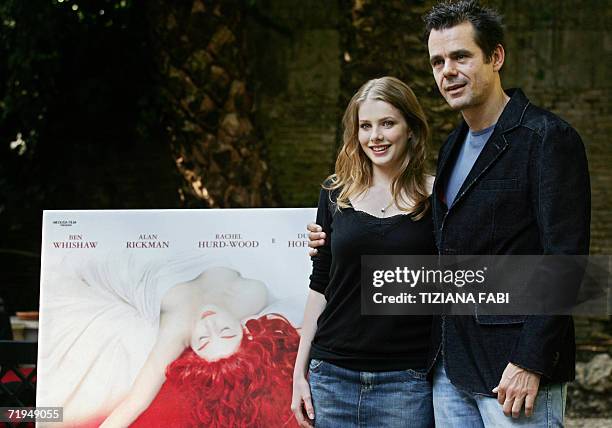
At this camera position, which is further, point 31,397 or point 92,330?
point 31,397

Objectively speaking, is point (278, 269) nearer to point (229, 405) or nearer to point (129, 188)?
point (229, 405)

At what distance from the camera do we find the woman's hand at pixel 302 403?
2578mm

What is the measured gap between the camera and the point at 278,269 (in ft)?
9.78

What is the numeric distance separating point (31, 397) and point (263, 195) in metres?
2.02

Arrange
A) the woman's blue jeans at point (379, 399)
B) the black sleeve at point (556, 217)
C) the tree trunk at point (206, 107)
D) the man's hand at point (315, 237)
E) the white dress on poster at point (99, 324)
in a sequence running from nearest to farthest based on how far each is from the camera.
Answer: the black sleeve at point (556, 217) < the woman's blue jeans at point (379, 399) < the man's hand at point (315, 237) < the white dress on poster at point (99, 324) < the tree trunk at point (206, 107)

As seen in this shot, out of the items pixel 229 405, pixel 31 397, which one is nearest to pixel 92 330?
pixel 229 405

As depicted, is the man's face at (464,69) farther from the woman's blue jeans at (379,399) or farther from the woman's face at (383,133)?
the woman's blue jeans at (379,399)

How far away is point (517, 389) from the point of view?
212 centimetres

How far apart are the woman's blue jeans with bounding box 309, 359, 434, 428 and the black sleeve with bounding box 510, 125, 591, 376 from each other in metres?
0.39

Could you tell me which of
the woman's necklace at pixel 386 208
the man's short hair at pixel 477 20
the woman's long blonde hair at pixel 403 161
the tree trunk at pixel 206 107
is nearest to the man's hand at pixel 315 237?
the woman's long blonde hair at pixel 403 161

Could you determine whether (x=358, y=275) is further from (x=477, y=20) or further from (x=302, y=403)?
(x=477, y=20)

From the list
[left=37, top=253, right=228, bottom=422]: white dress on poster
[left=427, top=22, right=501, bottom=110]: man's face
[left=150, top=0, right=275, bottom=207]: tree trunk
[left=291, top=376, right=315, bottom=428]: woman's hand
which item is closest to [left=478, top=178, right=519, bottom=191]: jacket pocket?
[left=427, top=22, right=501, bottom=110]: man's face

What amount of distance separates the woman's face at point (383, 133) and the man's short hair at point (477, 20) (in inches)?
13.1

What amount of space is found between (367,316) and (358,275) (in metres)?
0.13
